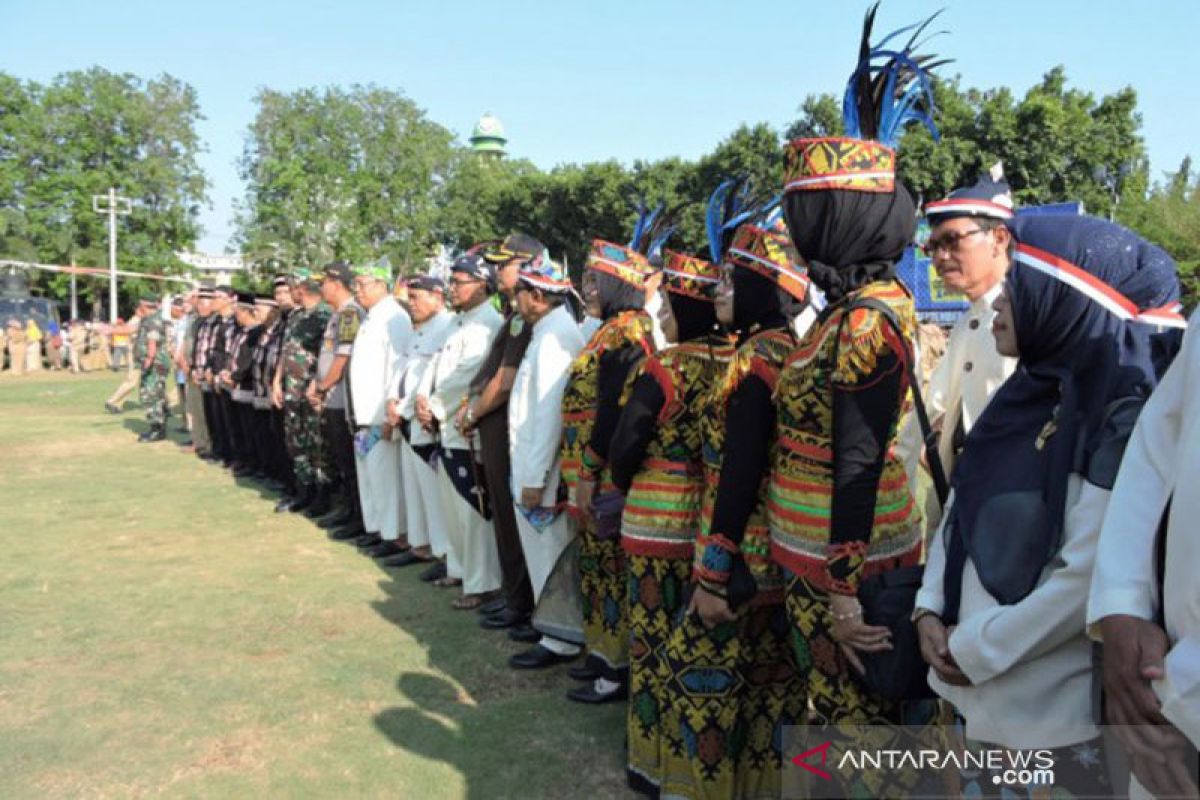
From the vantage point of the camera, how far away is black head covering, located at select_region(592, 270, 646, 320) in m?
4.01

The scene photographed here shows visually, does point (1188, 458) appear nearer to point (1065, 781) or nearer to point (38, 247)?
point (1065, 781)

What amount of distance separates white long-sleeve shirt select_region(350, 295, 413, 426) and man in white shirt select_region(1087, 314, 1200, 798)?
5396mm

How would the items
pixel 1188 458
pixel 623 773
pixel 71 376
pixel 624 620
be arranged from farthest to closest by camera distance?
pixel 71 376
pixel 624 620
pixel 623 773
pixel 1188 458

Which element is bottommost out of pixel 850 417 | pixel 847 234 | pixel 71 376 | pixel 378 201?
pixel 71 376

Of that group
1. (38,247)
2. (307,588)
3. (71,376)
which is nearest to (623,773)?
(307,588)

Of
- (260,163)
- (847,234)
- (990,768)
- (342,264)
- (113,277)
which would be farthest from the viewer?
(260,163)

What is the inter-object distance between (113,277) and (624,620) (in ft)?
125

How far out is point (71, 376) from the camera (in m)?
23.8

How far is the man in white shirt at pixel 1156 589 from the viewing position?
1.38 m

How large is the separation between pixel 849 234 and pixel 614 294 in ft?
5.87

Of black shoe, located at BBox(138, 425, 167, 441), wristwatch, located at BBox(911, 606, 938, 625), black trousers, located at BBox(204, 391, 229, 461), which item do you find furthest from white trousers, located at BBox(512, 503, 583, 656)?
black shoe, located at BBox(138, 425, 167, 441)

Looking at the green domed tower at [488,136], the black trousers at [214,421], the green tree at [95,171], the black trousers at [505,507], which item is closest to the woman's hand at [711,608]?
the black trousers at [505,507]

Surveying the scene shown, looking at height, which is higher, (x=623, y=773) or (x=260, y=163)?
(x=260, y=163)

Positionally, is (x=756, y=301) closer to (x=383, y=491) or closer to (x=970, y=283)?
(x=970, y=283)
